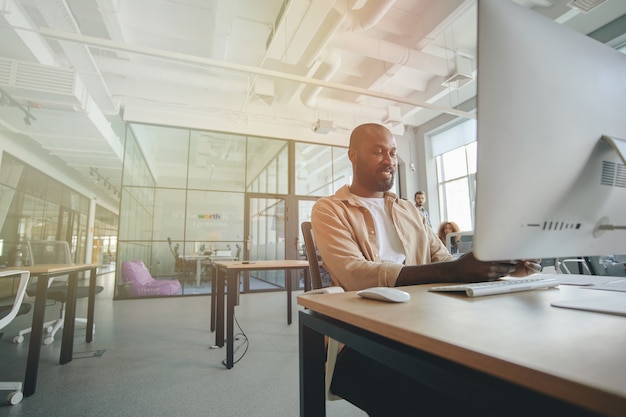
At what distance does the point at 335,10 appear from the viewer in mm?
3729

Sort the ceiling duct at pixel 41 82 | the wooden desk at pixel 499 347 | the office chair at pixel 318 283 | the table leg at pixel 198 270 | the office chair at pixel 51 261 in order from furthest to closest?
the table leg at pixel 198 270
the ceiling duct at pixel 41 82
the office chair at pixel 51 261
the office chair at pixel 318 283
the wooden desk at pixel 499 347

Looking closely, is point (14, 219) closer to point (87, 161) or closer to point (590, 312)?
point (87, 161)

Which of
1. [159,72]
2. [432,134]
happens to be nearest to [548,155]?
[159,72]

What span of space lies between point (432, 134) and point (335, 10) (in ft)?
16.3

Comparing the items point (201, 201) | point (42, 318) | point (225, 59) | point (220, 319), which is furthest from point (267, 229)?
point (42, 318)

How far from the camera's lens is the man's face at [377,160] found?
1.41 meters

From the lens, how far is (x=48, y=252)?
3.07 m

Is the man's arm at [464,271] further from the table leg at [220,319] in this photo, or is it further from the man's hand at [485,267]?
the table leg at [220,319]

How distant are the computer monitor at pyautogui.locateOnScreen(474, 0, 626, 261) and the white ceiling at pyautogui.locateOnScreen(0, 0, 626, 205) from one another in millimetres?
3582

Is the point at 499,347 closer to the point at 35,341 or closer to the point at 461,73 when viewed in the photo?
the point at 35,341

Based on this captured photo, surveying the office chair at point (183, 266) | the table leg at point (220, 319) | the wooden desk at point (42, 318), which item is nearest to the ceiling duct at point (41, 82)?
the wooden desk at point (42, 318)

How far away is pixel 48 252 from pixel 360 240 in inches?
138

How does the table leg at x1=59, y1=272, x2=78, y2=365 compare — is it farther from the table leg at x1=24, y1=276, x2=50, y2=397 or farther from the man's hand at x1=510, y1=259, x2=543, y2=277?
the man's hand at x1=510, y1=259, x2=543, y2=277

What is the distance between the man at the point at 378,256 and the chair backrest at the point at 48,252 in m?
3.19
